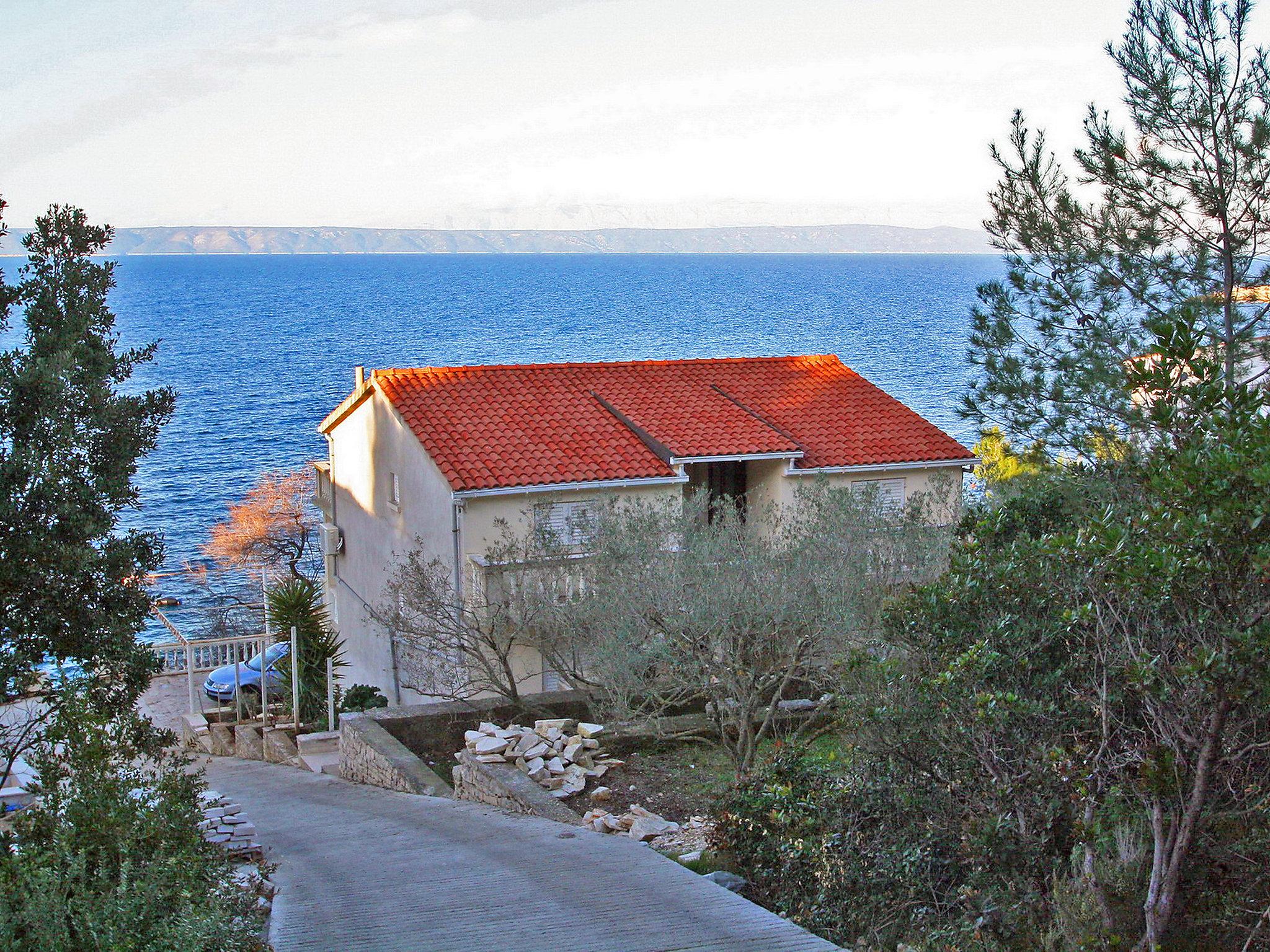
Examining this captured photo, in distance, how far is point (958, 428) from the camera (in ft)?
200

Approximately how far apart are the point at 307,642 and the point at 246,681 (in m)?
6.48

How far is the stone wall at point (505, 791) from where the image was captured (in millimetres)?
12438

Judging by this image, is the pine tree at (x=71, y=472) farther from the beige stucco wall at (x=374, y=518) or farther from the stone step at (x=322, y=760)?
the beige stucco wall at (x=374, y=518)

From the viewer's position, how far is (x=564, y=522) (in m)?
20.8

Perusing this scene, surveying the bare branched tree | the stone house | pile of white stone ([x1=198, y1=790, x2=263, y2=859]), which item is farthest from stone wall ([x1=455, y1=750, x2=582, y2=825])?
the bare branched tree

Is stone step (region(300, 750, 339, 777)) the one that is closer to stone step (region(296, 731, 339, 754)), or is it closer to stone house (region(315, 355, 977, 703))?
stone step (region(296, 731, 339, 754))

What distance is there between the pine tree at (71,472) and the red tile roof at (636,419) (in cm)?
949

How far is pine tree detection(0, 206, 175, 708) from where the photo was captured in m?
9.45

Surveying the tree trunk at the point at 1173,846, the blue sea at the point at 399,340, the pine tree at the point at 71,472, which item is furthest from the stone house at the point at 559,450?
the tree trunk at the point at 1173,846

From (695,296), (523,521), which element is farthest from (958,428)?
(695,296)

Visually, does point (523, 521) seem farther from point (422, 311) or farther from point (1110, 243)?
point (422, 311)

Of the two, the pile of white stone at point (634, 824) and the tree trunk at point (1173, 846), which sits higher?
the tree trunk at point (1173, 846)

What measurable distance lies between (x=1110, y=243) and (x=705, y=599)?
6.08 metres

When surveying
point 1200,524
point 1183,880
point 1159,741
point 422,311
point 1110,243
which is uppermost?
point 422,311
